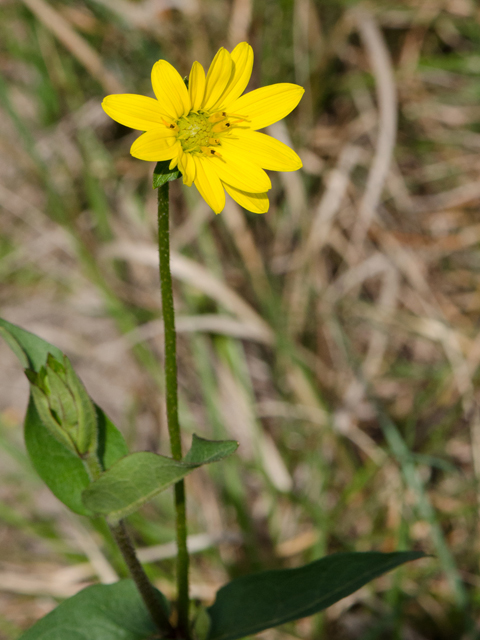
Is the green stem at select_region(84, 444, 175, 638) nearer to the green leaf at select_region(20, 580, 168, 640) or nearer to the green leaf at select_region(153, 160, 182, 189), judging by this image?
the green leaf at select_region(20, 580, 168, 640)

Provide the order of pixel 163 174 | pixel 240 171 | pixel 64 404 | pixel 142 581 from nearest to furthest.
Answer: pixel 163 174 → pixel 64 404 → pixel 240 171 → pixel 142 581

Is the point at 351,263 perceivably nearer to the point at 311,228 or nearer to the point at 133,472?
the point at 311,228

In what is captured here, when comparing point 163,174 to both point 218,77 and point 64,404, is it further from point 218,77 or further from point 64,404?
point 64,404

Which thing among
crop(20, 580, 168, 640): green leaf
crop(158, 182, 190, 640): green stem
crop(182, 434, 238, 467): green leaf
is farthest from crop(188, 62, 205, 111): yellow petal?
crop(20, 580, 168, 640): green leaf

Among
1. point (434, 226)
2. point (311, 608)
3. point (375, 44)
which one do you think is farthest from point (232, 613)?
point (375, 44)

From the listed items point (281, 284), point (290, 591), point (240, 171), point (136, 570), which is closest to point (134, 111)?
point (240, 171)

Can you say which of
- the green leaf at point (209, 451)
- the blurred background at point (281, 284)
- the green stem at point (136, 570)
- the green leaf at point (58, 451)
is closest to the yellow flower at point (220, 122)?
the green leaf at point (209, 451)

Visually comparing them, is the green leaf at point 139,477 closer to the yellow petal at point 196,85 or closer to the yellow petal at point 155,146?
the yellow petal at point 155,146
